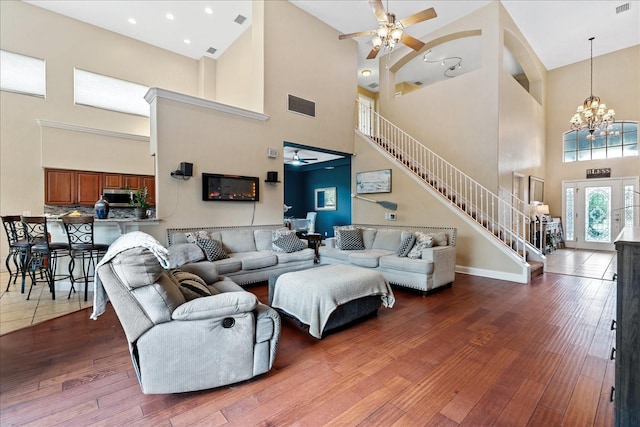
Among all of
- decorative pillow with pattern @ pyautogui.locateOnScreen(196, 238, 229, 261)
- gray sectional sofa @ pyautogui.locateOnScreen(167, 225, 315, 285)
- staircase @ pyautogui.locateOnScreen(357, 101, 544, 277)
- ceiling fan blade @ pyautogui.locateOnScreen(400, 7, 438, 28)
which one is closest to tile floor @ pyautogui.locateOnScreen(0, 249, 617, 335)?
staircase @ pyautogui.locateOnScreen(357, 101, 544, 277)

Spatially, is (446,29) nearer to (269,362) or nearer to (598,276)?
(598,276)

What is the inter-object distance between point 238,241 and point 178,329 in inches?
128

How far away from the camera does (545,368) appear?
7.23 feet

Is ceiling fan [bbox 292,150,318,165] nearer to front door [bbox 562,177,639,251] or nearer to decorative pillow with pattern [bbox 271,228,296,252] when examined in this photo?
decorative pillow with pattern [bbox 271,228,296,252]

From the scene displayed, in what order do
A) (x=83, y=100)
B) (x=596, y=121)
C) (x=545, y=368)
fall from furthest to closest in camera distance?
(x=596, y=121), (x=83, y=100), (x=545, y=368)

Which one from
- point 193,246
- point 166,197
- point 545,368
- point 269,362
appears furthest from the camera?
point 166,197

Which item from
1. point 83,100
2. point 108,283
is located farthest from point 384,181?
point 83,100

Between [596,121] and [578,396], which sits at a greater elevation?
[596,121]

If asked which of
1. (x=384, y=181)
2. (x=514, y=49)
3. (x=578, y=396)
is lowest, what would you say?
(x=578, y=396)

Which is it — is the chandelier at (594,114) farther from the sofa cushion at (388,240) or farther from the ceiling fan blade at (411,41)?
the sofa cushion at (388,240)

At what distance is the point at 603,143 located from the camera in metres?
8.30

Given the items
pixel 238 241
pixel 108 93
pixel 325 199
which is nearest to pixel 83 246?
pixel 238 241

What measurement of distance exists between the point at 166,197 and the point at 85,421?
11.4 ft

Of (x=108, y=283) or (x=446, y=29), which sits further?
(x=446, y=29)
